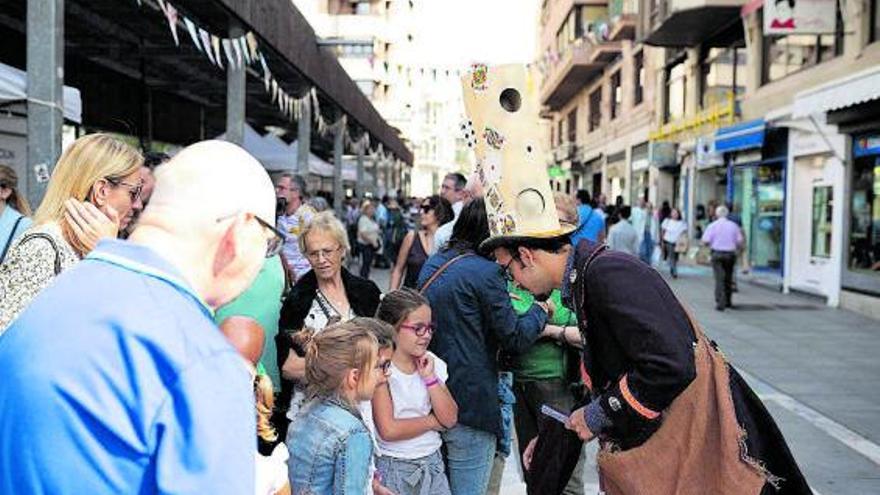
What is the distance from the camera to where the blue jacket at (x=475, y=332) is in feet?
12.9

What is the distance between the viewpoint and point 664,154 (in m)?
26.5

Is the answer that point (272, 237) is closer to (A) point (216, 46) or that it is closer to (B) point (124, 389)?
(B) point (124, 389)

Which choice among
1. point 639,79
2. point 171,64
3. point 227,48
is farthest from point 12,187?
point 639,79

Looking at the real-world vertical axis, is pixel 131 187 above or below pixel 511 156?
below

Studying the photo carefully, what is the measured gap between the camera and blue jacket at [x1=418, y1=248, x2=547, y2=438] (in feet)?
12.9

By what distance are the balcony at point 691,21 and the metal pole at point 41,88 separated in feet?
58.2

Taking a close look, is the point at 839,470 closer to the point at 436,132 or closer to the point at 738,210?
the point at 738,210

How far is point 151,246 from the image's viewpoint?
145cm

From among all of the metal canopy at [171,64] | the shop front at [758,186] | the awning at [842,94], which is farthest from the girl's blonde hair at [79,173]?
the shop front at [758,186]

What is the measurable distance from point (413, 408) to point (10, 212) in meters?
2.05

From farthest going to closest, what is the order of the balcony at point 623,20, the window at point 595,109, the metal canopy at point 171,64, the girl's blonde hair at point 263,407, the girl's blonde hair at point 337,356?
1. the window at point 595,109
2. the balcony at point 623,20
3. the metal canopy at point 171,64
4. the girl's blonde hair at point 337,356
5. the girl's blonde hair at point 263,407

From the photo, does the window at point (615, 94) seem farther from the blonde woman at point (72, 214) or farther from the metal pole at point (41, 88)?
the blonde woman at point (72, 214)

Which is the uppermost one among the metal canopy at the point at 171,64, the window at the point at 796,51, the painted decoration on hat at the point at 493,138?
the window at the point at 796,51

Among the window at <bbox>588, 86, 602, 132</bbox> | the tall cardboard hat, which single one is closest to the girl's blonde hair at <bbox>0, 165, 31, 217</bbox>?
the tall cardboard hat
